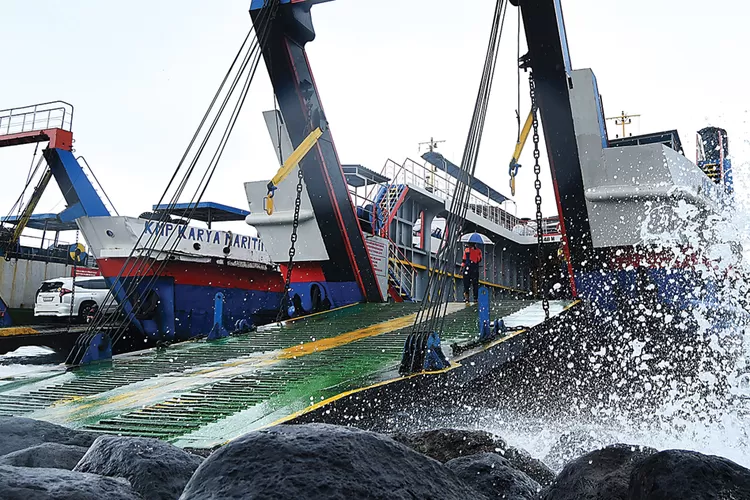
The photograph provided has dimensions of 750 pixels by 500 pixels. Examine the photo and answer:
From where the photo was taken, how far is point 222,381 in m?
5.73

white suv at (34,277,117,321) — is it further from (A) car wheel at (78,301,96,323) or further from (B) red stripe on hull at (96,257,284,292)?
(B) red stripe on hull at (96,257,284,292)

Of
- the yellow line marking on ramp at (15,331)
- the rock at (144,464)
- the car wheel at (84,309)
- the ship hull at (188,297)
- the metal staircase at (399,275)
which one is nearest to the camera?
the rock at (144,464)

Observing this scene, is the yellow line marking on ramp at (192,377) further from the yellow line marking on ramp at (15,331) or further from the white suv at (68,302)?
the white suv at (68,302)

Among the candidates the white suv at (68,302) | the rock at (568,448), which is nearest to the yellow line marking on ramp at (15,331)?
the white suv at (68,302)

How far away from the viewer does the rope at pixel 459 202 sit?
5.60 m

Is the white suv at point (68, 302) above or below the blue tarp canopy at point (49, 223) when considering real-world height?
below

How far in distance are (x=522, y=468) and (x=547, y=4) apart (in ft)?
20.2

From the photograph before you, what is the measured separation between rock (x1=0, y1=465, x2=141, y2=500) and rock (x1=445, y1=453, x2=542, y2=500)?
4.14ft

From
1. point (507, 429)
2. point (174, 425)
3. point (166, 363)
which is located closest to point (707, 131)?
point (507, 429)

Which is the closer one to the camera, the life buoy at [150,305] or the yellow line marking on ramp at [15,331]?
the yellow line marking on ramp at [15,331]

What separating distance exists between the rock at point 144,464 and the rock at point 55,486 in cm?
27

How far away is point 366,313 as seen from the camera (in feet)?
34.0

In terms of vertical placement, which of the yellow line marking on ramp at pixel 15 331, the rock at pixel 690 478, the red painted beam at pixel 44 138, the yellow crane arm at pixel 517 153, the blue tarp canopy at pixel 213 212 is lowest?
the yellow line marking on ramp at pixel 15 331

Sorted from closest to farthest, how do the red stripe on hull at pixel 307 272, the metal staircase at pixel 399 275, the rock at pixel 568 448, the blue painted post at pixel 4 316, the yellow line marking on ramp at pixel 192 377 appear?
the rock at pixel 568 448 < the yellow line marking on ramp at pixel 192 377 < the red stripe on hull at pixel 307 272 < the metal staircase at pixel 399 275 < the blue painted post at pixel 4 316
